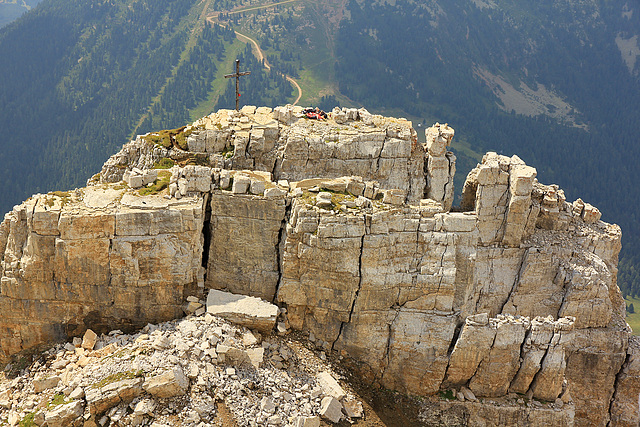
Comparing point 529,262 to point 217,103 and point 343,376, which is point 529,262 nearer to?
point 343,376

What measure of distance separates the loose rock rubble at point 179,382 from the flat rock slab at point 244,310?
63 cm

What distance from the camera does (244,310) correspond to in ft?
146

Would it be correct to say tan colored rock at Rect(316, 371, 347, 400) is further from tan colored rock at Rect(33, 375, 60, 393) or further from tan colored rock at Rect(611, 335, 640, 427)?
tan colored rock at Rect(611, 335, 640, 427)

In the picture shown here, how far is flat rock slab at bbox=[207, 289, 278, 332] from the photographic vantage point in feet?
145

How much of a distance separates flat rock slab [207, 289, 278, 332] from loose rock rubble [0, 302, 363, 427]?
0.63 meters

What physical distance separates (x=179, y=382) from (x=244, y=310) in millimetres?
7551

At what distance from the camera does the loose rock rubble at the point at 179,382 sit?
3769cm

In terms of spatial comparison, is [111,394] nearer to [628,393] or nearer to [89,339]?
[89,339]

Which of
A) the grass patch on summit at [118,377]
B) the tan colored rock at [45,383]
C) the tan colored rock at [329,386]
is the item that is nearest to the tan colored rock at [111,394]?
the grass patch on summit at [118,377]

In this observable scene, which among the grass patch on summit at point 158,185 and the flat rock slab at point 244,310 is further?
the grass patch on summit at point 158,185

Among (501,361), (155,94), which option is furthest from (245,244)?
(155,94)

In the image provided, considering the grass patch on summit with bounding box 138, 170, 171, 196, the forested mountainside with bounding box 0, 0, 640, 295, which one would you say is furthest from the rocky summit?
the forested mountainside with bounding box 0, 0, 640, 295

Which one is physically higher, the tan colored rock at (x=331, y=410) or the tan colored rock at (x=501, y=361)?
the tan colored rock at (x=501, y=361)

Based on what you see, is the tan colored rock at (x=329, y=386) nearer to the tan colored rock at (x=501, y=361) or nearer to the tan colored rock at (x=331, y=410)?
the tan colored rock at (x=331, y=410)
